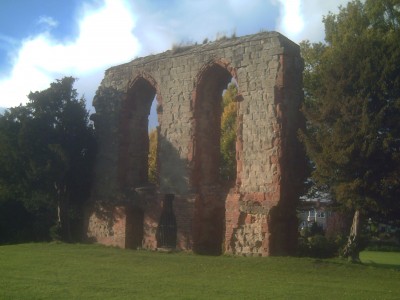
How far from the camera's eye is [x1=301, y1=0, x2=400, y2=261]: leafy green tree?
12.6 metres

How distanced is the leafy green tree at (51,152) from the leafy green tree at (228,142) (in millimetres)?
8493

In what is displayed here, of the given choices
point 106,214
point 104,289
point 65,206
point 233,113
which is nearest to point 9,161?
point 65,206

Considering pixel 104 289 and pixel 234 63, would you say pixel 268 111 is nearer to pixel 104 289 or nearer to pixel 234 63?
pixel 234 63

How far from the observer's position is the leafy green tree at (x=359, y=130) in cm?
1262

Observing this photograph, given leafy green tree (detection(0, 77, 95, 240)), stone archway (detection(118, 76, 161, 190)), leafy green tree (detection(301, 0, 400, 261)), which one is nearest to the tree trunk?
leafy green tree (detection(301, 0, 400, 261))

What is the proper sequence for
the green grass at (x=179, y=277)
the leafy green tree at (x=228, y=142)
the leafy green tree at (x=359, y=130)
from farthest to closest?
the leafy green tree at (x=228, y=142) → the leafy green tree at (x=359, y=130) → the green grass at (x=179, y=277)

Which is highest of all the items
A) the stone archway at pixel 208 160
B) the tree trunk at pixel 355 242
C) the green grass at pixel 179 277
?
the stone archway at pixel 208 160

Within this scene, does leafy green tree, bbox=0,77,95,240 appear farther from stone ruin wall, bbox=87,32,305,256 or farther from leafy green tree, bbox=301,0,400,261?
leafy green tree, bbox=301,0,400,261

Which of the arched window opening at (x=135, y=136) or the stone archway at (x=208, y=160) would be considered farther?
the arched window opening at (x=135, y=136)

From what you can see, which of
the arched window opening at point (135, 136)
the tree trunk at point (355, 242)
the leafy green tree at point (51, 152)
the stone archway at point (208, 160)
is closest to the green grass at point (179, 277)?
the stone archway at point (208, 160)

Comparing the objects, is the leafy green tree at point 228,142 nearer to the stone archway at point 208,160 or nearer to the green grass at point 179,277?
the stone archway at point 208,160

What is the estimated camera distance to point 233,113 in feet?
96.4

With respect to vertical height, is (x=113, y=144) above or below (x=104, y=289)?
above

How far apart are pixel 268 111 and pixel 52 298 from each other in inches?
349
